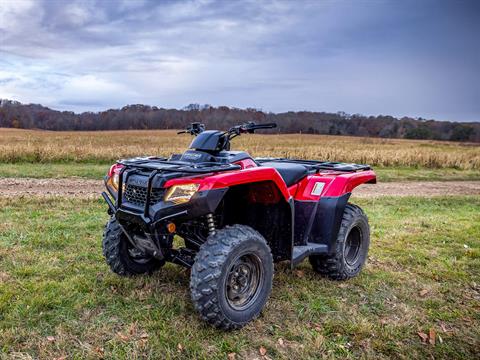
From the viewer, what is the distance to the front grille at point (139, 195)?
3.33 meters

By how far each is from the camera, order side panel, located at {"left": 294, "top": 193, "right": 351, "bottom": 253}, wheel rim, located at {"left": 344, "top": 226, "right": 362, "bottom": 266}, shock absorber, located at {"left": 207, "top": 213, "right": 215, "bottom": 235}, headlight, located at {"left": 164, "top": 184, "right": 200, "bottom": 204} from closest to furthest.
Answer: headlight, located at {"left": 164, "top": 184, "right": 200, "bottom": 204}, shock absorber, located at {"left": 207, "top": 213, "right": 215, "bottom": 235}, side panel, located at {"left": 294, "top": 193, "right": 351, "bottom": 253}, wheel rim, located at {"left": 344, "top": 226, "right": 362, "bottom": 266}

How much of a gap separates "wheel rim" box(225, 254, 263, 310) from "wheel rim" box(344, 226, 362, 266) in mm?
1699

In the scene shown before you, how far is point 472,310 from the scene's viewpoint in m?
4.29

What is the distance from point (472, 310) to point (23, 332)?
12.9 ft

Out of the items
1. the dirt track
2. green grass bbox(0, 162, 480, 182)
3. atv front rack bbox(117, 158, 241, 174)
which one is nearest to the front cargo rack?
atv front rack bbox(117, 158, 241, 174)

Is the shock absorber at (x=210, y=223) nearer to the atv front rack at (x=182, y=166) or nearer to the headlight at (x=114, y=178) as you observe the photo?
the atv front rack at (x=182, y=166)

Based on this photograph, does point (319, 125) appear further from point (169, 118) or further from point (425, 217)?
point (425, 217)

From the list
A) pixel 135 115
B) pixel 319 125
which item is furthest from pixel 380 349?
pixel 135 115

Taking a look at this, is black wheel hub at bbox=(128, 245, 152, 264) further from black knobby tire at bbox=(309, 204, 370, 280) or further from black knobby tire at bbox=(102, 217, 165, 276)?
black knobby tire at bbox=(309, 204, 370, 280)

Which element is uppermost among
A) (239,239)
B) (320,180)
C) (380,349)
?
(320,180)

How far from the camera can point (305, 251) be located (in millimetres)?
4301

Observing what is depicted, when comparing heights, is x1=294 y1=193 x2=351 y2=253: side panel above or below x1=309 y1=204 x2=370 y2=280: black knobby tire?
above

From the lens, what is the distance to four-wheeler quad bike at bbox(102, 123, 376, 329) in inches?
130

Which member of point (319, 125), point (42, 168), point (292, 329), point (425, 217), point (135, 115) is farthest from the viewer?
point (135, 115)
